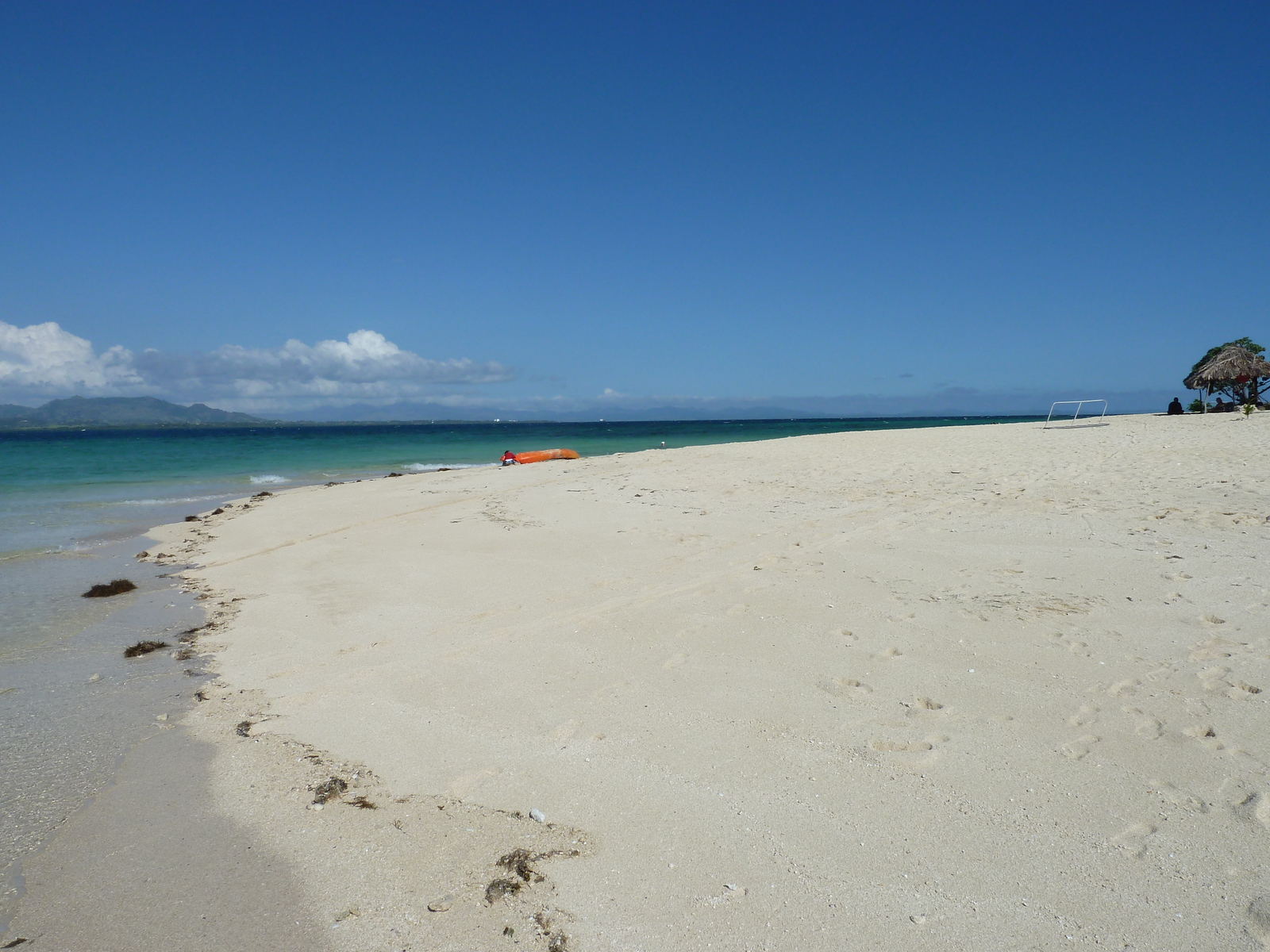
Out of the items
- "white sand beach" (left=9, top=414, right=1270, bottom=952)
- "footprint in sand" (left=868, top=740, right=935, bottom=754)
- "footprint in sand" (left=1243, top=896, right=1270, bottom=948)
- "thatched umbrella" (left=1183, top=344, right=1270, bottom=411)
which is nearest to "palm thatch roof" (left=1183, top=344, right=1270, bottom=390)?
"thatched umbrella" (left=1183, top=344, right=1270, bottom=411)

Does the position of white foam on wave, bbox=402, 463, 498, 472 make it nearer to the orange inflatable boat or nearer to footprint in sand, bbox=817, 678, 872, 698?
the orange inflatable boat

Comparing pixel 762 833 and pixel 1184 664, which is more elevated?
pixel 1184 664

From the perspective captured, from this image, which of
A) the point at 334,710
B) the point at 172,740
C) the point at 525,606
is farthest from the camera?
the point at 525,606

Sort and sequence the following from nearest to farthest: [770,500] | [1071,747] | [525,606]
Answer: [1071,747] → [525,606] → [770,500]

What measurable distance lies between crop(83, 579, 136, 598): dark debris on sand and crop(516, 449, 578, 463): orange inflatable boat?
46.5 feet

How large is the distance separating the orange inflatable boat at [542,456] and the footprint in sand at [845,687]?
58.7 ft

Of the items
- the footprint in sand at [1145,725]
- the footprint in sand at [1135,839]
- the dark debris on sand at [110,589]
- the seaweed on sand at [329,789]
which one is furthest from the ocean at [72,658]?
the footprint in sand at [1145,725]

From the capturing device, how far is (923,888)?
2.52 metres

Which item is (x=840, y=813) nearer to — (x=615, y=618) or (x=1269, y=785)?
(x=1269, y=785)

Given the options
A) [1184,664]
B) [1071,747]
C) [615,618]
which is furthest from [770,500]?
[1071,747]

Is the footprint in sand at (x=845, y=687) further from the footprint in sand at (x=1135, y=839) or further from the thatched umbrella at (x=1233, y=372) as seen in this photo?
the thatched umbrella at (x=1233, y=372)

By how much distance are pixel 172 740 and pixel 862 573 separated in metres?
5.70

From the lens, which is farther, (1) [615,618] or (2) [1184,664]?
(1) [615,618]

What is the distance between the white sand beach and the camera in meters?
2.45
